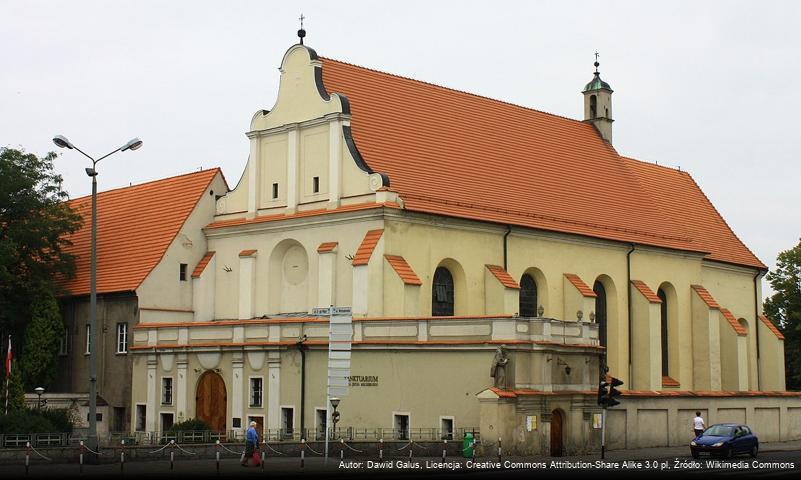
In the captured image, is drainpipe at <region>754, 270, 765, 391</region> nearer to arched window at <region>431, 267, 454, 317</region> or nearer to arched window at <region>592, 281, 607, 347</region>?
arched window at <region>592, 281, 607, 347</region>

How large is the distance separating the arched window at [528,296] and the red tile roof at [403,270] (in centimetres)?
808

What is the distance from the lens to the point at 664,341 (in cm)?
6894

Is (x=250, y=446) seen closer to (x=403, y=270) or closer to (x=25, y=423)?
(x=25, y=423)

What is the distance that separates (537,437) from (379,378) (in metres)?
6.69

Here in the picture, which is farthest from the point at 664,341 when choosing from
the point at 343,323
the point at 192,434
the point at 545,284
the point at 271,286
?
the point at 343,323

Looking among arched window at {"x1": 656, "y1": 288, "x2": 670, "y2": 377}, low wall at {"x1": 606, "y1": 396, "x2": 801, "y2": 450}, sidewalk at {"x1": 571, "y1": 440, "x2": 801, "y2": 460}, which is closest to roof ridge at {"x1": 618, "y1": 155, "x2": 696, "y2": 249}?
arched window at {"x1": 656, "y1": 288, "x2": 670, "y2": 377}

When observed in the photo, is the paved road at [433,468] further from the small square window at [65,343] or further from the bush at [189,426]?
the small square window at [65,343]

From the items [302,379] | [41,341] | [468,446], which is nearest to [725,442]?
[468,446]

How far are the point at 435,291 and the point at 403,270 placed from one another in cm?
331

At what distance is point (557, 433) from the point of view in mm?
46594

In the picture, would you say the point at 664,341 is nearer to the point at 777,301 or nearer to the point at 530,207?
the point at 530,207

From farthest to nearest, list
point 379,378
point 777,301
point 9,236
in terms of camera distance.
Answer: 1. point 777,301
2. point 9,236
3. point 379,378

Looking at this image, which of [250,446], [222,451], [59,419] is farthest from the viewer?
[59,419]

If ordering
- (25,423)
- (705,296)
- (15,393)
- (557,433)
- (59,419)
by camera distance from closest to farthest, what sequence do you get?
(25,423)
(557,433)
(59,419)
(15,393)
(705,296)
